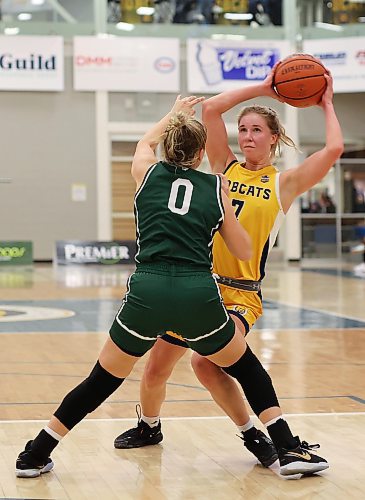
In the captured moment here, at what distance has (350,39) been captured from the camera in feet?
76.3

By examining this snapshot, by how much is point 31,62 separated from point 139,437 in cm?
1903

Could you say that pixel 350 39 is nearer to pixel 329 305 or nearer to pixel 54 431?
pixel 329 305

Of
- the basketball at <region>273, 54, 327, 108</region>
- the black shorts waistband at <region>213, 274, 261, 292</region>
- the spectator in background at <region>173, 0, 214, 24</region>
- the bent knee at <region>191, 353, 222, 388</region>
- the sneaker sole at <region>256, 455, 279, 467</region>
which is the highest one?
the spectator in background at <region>173, 0, 214, 24</region>

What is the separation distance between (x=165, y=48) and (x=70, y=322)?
14046mm

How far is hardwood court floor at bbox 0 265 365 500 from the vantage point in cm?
392

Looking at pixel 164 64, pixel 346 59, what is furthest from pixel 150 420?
pixel 346 59

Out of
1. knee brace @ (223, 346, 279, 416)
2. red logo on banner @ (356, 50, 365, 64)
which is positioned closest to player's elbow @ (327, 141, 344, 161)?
knee brace @ (223, 346, 279, 416)

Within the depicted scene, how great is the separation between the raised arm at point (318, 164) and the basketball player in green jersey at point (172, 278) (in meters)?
0.53

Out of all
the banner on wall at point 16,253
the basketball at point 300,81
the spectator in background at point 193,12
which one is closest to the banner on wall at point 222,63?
the spectator in background at point 193,12

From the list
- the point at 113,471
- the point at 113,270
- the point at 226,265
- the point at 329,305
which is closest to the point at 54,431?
the point at 113,471

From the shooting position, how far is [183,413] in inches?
216

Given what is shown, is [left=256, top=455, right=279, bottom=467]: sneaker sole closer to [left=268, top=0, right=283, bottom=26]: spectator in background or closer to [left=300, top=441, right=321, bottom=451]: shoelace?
[left=300, top=441, right=321, bottom=451]: shoelace

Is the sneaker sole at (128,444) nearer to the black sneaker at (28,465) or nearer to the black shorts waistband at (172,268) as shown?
the black sneaker at (28,465)

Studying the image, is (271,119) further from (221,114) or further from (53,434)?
(53,434)
